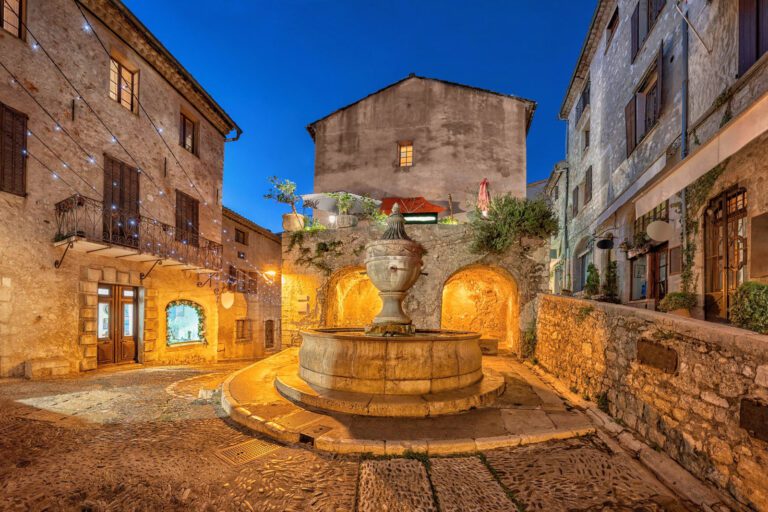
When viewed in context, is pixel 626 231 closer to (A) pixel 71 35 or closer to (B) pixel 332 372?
(B) pixel 332 372

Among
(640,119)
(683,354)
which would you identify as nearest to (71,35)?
(683,354)

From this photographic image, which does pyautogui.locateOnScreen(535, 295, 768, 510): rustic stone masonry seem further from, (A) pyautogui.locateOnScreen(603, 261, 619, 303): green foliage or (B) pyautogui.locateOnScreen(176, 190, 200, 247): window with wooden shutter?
(B) pyautogui.locateOnScreen(176, 190, 200, 247): window with wooden shutter

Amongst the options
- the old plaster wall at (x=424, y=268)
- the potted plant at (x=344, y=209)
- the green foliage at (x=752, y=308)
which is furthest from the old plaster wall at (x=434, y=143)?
the green foliage at (x=752, y=308)

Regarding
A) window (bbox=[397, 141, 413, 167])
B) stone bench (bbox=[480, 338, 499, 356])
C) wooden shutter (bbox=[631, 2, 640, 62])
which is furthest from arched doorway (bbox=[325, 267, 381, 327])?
wooden shutter (bbox=[631, 2, 640, 62])

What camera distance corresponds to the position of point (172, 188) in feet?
41.6

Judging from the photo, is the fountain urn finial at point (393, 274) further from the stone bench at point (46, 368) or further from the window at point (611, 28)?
the window at point (611, 28)

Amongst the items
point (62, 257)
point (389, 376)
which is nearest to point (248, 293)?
point (62, 257)

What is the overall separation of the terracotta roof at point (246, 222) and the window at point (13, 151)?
8072mm

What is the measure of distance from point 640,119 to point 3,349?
1742cm

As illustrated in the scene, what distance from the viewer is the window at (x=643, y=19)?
10297mm

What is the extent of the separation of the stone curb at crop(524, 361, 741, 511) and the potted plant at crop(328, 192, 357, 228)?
8782 mm

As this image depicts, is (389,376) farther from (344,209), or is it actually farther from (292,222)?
(344,209)

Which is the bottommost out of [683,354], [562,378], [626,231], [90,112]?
[562,378]

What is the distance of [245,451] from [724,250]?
9.24 m
